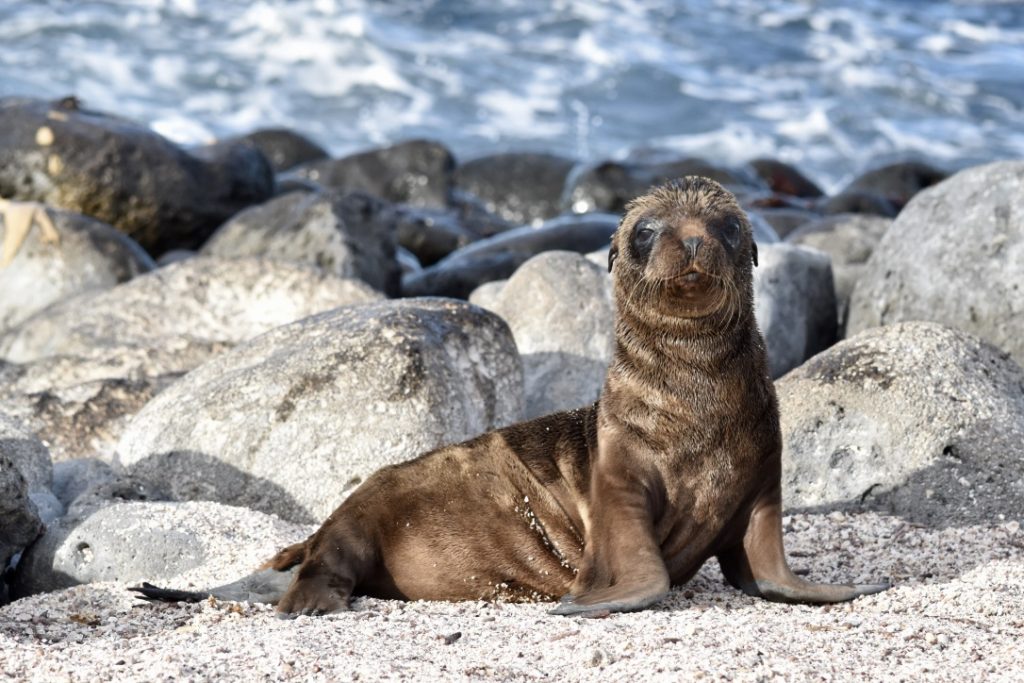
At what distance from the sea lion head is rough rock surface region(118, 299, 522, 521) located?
1.76 m

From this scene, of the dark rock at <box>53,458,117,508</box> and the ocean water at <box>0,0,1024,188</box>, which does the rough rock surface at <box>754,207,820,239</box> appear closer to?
the ocean water at <box>0,0,1024,188</box>

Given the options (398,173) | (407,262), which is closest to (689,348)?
(407,262)

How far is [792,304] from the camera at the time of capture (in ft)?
33.6

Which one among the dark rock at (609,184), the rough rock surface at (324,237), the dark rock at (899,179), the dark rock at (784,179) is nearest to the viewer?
the rough rock surface at (324,237)

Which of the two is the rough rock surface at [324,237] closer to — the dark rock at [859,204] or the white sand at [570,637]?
the white sand at [570,637]

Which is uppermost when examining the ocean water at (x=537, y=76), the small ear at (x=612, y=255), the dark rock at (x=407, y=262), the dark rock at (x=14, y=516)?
the small ear at (x=612, y=255)

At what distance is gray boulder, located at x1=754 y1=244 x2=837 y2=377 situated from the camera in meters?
10.0

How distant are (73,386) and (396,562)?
3.94m

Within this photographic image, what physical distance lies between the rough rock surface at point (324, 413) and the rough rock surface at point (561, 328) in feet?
3.85

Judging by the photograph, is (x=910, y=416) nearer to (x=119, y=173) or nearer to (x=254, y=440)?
(x=254, y=440)

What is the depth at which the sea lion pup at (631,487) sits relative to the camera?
5395 mm

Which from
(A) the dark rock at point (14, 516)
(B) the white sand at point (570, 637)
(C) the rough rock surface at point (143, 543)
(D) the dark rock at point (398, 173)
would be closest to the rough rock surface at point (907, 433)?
(B) the white sand at point (570, 637)

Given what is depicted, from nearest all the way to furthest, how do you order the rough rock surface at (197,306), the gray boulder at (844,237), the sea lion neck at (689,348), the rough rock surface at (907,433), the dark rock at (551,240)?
1. the sea lion neck at (689,348)
2. the rough rock surface at (907,433)
3. the rough rock surface at (197,306)
4. the dark rock at (551,240)
5. the gray boulder at (844,237)

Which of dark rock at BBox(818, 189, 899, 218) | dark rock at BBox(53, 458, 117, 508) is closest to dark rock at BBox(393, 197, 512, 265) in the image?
dark rock at BBox(818, 189, 899, 218)
